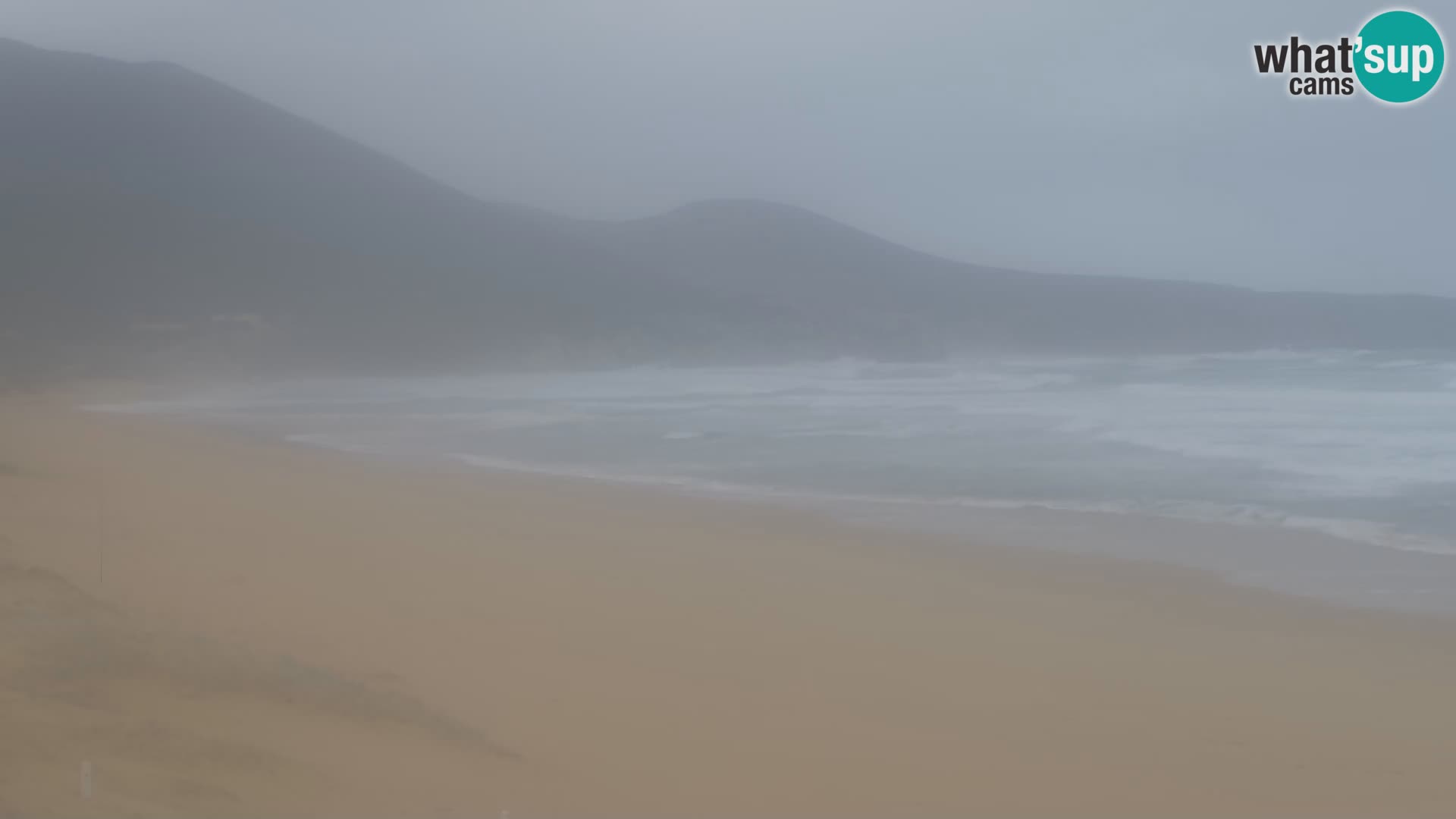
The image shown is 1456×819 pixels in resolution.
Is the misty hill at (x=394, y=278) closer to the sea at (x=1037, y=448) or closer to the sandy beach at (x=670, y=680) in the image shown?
the sea at (x=1037, y=448)

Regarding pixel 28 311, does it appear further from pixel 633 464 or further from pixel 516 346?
pixel 633 464

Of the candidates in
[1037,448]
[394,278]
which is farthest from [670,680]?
[394,278]

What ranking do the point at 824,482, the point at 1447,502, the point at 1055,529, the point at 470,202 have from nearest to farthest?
the point at 1055,529, the point at 1447,502, the point at 824,482, the point at 470,202

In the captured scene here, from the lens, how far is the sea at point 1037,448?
8453mm

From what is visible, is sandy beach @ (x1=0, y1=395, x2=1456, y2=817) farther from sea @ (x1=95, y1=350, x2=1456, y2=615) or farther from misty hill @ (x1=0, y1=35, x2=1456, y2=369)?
misty hill @ (x1=0, y1=35, x2=1456, y2=369)

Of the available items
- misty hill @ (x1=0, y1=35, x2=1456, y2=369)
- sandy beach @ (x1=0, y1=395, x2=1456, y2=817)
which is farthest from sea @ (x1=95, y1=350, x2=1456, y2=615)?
misty hill @ (x1=0, y1=35, x2=1456, y2=369)

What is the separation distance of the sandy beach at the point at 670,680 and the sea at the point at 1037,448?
144cm

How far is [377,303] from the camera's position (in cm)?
5356

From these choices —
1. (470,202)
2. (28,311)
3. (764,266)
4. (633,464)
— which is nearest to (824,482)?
(633,464)

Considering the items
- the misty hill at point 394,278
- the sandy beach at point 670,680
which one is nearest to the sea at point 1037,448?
the sandy beach at point 670,680

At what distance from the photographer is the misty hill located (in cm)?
4566

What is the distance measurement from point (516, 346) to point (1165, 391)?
31.0 m

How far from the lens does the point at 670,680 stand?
5.01 meters

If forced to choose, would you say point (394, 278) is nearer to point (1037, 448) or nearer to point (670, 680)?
point (1037, 448)
